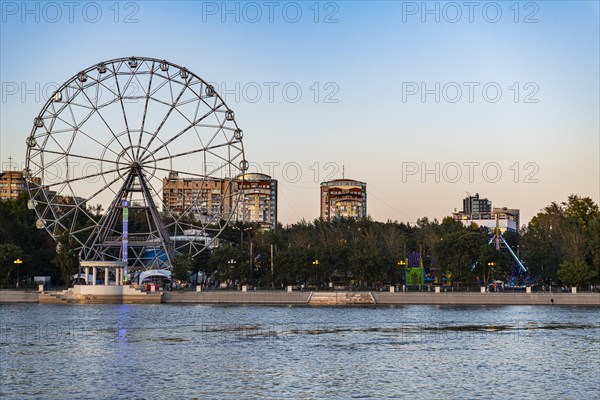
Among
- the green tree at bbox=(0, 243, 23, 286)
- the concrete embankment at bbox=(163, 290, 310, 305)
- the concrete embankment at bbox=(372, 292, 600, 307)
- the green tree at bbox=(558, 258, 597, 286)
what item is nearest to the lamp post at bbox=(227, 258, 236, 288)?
the concrete embankment at bbox=(163, 290, 310, 305)

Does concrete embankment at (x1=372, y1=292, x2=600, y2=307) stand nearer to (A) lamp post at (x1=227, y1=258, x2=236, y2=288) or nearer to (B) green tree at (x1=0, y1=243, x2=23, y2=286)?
(A) lamp post at (x1=227, y1=258, x2=236, y2=288)

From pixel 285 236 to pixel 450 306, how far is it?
63.1 m

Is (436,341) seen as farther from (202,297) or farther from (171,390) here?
(202,297)

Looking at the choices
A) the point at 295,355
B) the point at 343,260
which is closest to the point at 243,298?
the point at 343,260

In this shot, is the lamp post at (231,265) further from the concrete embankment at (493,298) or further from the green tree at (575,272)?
the green tree at (575,272)

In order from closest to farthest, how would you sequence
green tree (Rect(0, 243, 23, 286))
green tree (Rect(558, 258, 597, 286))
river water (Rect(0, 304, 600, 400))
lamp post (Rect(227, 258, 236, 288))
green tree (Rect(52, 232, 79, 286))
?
river water (Rect(0, 304, 600, 400)), green tree (Rect(558, 258, 597, 286)), lamp post (Rect(227, 258, 236, 288)), green tree (Rect(0, 243, 23, 286)), green tree (Rect(52, 232, 79, 286))

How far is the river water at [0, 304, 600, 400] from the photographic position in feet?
143

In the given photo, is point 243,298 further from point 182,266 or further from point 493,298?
point 493,298

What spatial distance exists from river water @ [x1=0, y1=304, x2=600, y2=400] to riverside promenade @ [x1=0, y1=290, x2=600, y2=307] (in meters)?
13.3

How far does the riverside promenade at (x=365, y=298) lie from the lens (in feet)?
334

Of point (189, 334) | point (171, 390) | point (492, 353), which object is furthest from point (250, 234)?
point (171, 390)

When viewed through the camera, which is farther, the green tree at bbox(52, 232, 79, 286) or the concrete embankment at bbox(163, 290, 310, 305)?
the green tree at bbox(52, 232, 79, 286)

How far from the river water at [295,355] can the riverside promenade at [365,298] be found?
43.5ft

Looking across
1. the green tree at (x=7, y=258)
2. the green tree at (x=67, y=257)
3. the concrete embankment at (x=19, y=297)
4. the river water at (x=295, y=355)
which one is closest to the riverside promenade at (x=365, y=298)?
the concrete embankment at (x=19, y=297)
